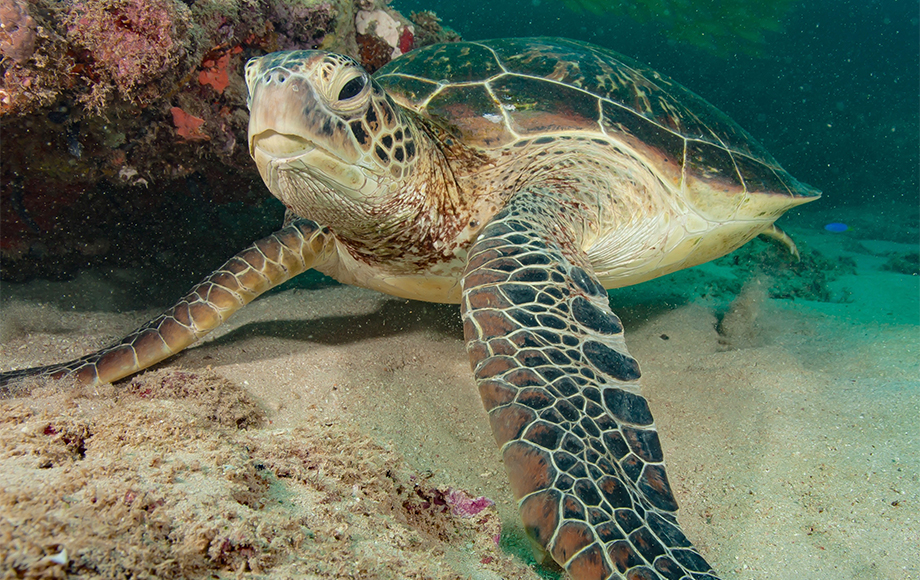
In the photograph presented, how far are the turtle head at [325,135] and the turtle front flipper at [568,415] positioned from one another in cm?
55

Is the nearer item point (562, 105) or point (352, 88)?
point (352, 88)

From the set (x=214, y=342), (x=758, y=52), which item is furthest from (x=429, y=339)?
(x=758, y=52)

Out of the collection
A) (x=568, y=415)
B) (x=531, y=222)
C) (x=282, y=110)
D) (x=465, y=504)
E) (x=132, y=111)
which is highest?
(x=132, y=111)

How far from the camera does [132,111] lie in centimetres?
280

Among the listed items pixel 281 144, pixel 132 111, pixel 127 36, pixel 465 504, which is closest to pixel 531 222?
pixel 281 144

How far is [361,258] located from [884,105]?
29936 mm

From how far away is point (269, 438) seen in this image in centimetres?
139

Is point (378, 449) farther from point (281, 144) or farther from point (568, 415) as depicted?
point (281, 144)

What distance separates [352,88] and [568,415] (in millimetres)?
1433

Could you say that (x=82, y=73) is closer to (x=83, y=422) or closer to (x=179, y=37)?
(x=179, y=37)

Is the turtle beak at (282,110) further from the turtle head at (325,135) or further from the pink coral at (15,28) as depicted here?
the pink coral at (15,28)

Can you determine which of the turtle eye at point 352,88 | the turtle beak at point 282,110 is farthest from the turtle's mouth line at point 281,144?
the turtle eye at point 352,88

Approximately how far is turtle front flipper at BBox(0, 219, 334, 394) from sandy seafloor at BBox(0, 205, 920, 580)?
221 mm

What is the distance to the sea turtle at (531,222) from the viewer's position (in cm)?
121
